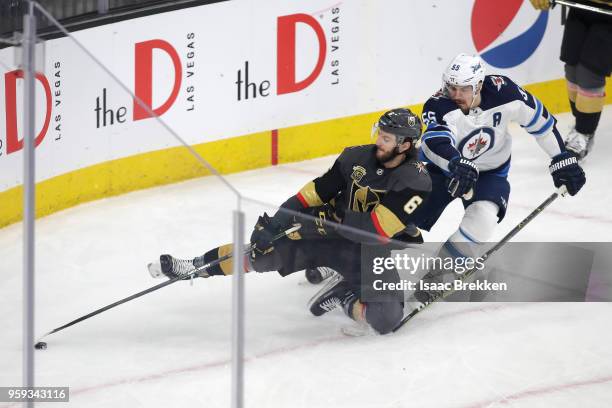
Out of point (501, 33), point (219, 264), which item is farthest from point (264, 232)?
point (501, 33)

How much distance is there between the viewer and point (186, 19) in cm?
545

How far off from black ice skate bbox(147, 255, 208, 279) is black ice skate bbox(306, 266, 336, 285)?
316 mm

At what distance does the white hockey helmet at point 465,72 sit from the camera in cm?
415

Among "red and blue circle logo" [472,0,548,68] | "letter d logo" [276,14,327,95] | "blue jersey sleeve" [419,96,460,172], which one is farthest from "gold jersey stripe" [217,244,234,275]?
"red and blue circle logo" [472,0,548,68]

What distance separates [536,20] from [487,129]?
2.34 m

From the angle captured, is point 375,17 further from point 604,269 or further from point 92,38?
point 604,269

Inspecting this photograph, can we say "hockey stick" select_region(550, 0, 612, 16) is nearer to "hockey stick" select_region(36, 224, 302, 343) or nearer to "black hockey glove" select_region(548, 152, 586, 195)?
"black hockey glove" select_region(548, 152, 586, 195)

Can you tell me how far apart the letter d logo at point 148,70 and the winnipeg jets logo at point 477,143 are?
1.57 metres

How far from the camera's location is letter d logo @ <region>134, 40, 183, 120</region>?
531 centimetres

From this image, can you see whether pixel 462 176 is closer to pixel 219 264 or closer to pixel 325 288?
pixel 325 288

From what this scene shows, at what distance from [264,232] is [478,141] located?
1.90m

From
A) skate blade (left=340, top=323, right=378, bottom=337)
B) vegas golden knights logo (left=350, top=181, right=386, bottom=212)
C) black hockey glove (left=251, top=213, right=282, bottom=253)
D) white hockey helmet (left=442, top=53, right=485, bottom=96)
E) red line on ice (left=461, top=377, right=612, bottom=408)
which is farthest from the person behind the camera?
white hockey helmet (left=442, top=53, right=485, bottom=96)

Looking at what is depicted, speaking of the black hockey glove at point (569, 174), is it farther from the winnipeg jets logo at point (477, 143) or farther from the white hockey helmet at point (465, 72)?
the white hockey helmet at point (465, 72)

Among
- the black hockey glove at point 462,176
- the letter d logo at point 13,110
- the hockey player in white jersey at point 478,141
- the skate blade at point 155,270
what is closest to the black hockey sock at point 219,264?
the skate blade at point 155,270
